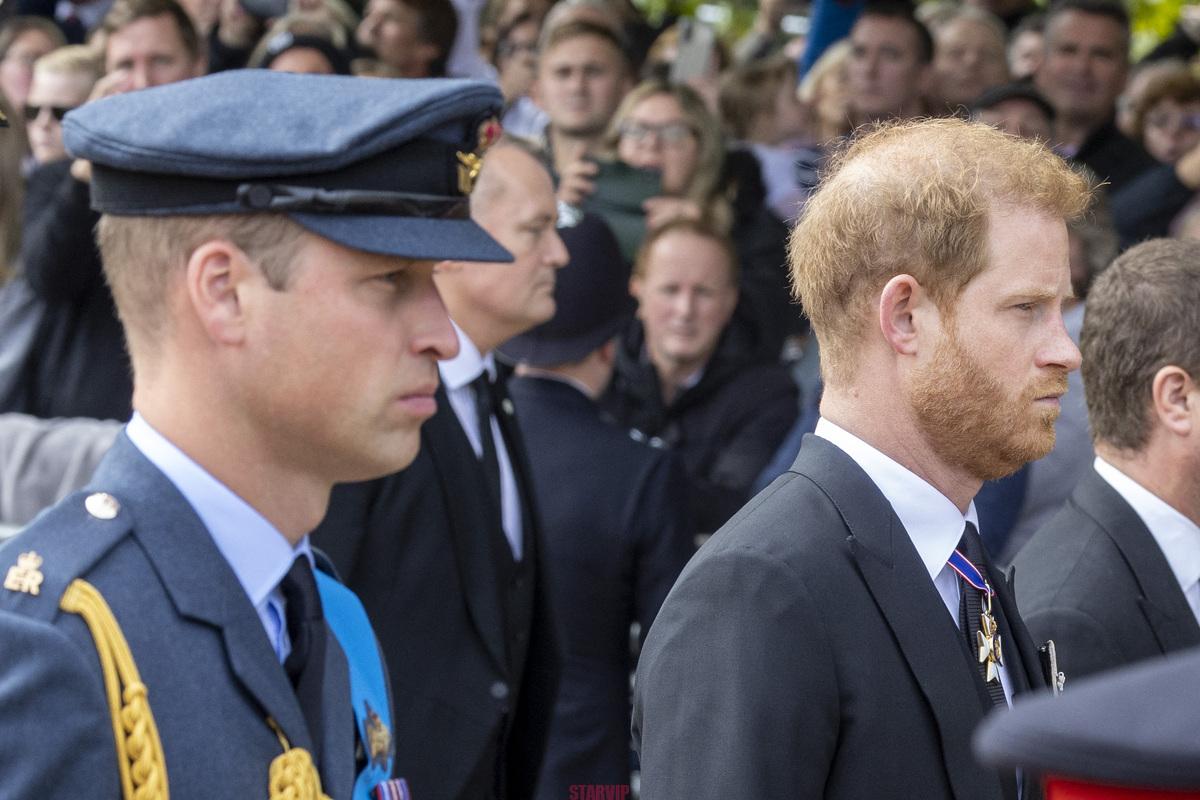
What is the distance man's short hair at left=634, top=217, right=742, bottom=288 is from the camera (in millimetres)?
5988

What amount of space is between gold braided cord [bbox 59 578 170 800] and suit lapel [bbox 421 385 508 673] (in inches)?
73.3

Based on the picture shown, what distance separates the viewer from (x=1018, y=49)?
29.3ft

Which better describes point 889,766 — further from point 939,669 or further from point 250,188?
point 250,188

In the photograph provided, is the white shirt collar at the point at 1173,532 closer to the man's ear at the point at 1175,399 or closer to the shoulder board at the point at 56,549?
the man's ear at the point at 1175,399

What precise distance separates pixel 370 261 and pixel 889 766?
886 mm

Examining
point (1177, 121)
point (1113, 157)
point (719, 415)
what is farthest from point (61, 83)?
point (1177, 121)

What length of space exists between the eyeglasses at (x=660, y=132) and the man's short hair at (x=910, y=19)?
117cm

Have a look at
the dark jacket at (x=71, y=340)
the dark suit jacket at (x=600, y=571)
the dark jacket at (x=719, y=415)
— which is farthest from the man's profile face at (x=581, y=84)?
the dark suit jacket at (x=600, y=571)

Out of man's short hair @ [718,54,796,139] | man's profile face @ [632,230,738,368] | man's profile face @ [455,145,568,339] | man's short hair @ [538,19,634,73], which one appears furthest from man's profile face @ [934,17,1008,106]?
man's profile face @ [455,145,568,339]

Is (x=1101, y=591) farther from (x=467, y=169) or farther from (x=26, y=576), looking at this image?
(x=26, y=576)

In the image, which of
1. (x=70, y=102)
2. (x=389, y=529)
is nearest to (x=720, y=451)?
(x=389, y=529)

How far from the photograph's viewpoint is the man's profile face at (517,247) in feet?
13.3

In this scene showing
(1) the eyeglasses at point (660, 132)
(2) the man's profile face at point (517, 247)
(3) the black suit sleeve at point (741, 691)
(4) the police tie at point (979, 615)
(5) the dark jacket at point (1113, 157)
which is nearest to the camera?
(3) the black suit sleeve at point (741, 691)

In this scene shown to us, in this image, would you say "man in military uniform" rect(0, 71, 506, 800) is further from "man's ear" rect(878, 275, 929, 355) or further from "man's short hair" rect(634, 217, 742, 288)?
"man's short hair" rect(634, 217, 742, 288)
